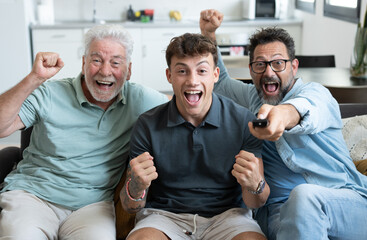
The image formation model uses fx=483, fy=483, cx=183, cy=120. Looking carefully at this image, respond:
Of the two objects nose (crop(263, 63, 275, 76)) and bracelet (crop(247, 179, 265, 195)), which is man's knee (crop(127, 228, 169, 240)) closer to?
bracelet (crop(247, 179, 265, 195))

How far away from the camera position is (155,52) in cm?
617

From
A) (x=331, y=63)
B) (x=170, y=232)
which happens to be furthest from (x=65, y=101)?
(x=331, y=63)

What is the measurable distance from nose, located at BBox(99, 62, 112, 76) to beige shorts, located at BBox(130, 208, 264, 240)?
26.6 inches

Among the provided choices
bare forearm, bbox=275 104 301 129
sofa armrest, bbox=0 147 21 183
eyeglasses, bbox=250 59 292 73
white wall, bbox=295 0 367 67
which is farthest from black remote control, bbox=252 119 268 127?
white wall, bbox=295 0 367 67

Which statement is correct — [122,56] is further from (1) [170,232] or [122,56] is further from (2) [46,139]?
(1) [170,232]

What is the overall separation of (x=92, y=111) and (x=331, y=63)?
2538mm

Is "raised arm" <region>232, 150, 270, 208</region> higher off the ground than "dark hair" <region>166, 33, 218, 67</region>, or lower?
lower

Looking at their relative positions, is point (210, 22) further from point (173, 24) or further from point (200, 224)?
point (173, 24)

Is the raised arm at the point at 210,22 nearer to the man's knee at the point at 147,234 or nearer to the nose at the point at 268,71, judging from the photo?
the nose at the point at 268,71

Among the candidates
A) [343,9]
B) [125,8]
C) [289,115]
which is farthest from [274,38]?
[125,8]

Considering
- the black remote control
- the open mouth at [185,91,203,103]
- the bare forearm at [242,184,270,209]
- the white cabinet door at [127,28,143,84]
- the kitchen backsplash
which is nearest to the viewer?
the black remote control

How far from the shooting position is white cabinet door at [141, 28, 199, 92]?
610cm

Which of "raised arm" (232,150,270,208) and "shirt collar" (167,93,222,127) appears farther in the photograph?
"shirt collar" (167,93,222,127)

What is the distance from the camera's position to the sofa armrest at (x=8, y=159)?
2379mm
